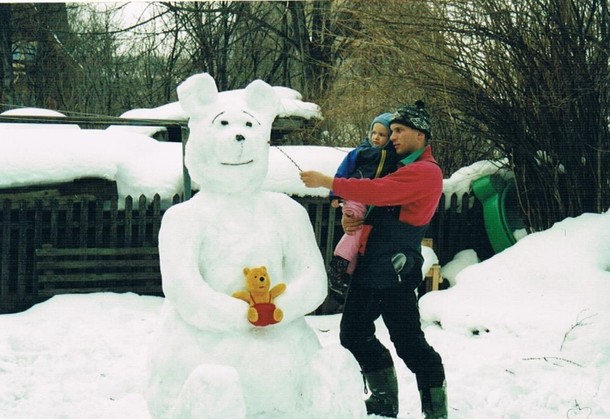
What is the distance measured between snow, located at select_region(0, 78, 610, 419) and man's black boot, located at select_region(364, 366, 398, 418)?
165 millimetres

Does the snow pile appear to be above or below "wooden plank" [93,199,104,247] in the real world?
below

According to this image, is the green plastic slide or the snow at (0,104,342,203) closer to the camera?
the snow at (0,104,342,203)

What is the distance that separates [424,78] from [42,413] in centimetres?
407

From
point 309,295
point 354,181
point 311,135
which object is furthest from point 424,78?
point 309,295

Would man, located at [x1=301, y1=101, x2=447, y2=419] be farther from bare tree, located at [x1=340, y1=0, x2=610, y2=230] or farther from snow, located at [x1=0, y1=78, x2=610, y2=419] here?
bare tree, located at [x1=340, y1=0, x2=610, y2=230]

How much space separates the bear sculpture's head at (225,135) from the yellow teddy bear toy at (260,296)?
0.36 metres

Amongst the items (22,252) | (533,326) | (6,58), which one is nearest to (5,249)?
(22,252)

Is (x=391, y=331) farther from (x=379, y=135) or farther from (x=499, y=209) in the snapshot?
(x=499, y=209)

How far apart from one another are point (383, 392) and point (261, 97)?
157 cm

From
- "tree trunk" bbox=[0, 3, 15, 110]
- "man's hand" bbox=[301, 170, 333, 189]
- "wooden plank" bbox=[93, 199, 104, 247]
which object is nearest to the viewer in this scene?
"man's hand" bbox=[301, 170, 333, 189]

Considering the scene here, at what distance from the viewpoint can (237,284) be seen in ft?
9.09

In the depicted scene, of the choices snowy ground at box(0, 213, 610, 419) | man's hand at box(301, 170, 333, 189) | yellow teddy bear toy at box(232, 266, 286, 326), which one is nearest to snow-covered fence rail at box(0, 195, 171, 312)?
snowy ground at box(0, 213, 610, 419)

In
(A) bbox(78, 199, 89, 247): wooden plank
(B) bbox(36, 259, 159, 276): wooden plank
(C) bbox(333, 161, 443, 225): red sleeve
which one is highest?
(C) bbox(333, 161, 443, 225): red sleeve

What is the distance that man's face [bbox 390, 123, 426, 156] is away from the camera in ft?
11.1
